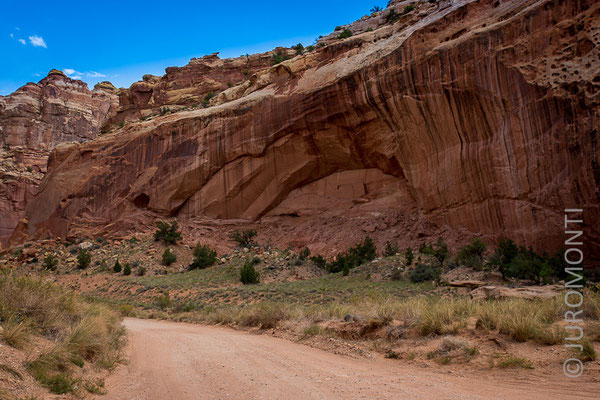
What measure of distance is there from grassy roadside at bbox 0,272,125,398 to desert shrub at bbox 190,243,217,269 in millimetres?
20673

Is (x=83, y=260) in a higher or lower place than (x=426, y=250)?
higher

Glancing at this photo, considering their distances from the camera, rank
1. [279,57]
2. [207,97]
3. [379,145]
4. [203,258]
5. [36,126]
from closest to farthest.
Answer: [379,145] < [203,258] < [207,97] < [279,57] < [36,126]

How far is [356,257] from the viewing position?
78.1 ft

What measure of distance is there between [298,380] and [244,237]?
85.1ft

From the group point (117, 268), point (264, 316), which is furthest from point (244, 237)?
point (264, 316)

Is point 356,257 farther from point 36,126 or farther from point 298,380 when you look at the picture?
point 36,126

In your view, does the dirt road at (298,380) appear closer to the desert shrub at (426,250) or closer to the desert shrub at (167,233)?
the desert shrub at (426,250)

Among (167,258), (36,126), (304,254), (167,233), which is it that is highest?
(36,126)

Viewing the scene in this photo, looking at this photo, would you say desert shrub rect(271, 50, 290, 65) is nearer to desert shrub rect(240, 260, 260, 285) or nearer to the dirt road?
desert shrub rect(240, 260, 260, 285)

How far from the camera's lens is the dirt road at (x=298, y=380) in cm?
445

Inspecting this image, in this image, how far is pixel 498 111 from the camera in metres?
18.7

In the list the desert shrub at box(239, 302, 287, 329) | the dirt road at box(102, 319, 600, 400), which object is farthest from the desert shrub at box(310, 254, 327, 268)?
the dirt road at box(102, 319, 600, 400)

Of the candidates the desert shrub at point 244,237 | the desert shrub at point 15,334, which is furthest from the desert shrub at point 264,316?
the desert shrub at point 244,237

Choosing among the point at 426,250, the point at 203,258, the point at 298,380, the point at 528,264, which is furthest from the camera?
the point at 203,258
